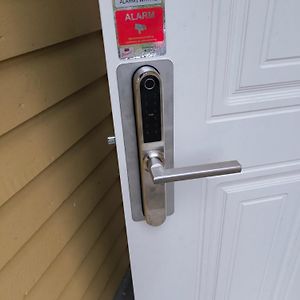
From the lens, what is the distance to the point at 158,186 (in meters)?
0.59

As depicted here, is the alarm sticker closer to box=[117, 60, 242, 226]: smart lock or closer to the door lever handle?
box=[117, 60, 242, 226]: smart lock

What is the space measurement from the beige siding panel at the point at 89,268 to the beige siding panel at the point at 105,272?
Result: 0.09ft

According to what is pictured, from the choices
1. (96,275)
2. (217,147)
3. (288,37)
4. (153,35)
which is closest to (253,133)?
(217,147)

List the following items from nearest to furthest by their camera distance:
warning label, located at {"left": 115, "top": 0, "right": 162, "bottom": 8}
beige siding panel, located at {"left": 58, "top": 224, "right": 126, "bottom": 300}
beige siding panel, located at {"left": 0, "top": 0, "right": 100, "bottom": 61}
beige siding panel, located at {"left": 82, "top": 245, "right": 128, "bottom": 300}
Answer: warning label, located at {"left": 115, "top": 0, "right": 162, "bottom": 8} → beige siding panel, located at {"left": 0, "top": 0, "right": 100, "bottom": 61} → beige siding panel, located at {"left": 58, "top": 224, "right": 126, "bottom": 300} → beige siding panel, located at {"left": 82, "top": 245, "right": 128, "bottom": 300}

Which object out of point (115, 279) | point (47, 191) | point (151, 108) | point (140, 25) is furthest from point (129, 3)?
point (115, 279)

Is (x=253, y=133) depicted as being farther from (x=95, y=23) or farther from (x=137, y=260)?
(x=95, y=23)

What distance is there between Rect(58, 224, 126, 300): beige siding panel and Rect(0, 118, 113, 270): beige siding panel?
0.25 meters

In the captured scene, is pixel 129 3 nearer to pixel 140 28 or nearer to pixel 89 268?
pixel 140 28

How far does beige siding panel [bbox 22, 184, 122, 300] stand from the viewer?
2.56ft

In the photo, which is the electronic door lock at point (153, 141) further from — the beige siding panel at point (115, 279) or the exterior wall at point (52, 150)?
the beige siding panel at point (115, 279)

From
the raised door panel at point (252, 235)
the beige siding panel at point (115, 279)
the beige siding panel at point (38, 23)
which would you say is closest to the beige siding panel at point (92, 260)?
the beige siding panel at point (115, 279)

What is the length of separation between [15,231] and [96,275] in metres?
0.51

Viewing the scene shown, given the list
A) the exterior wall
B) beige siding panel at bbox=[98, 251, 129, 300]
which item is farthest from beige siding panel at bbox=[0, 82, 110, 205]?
beige siding panel at bbox=[98, 251, 129, 300]

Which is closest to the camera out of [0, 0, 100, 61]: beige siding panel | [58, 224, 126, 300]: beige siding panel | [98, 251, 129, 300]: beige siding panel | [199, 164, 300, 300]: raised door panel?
[0, 0, 100, 61]: beige siding panel
